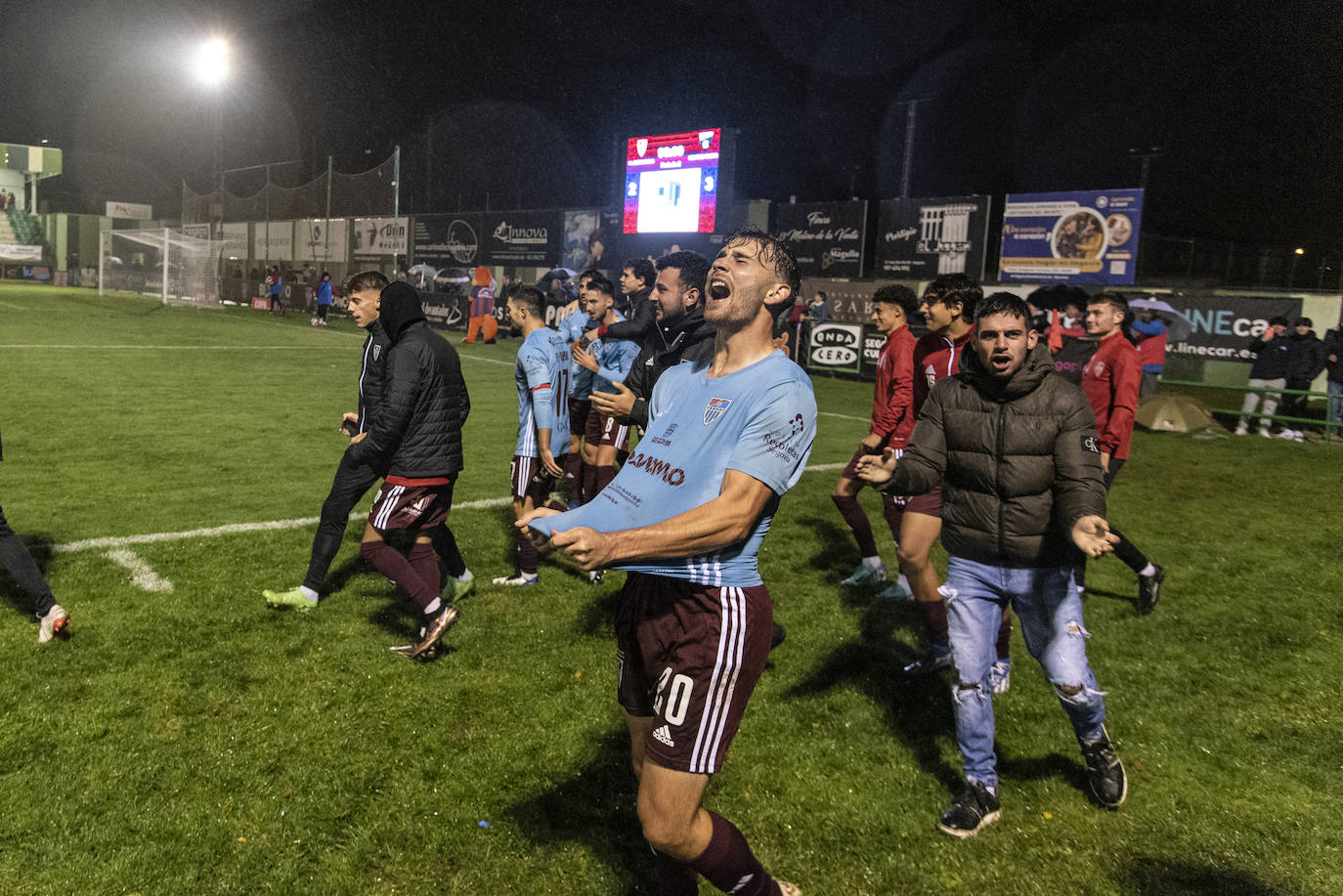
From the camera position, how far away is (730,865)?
2.86 m

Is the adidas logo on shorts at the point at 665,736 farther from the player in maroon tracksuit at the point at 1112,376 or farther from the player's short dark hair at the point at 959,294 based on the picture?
the player in maroon tracksuit at the point at 1112,376

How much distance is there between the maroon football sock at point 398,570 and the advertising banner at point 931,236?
80.2 feet

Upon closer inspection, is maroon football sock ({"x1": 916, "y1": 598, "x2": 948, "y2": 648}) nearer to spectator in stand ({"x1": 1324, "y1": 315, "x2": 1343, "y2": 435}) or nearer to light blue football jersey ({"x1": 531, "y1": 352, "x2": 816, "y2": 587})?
light blue football jersey ({"x1": 531, "y1": 352, "x2": 816, "y2": 587})

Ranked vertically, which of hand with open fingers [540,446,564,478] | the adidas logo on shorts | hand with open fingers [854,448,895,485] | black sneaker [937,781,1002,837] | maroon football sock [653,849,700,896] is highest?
hand with open fingers [854,448,895,485]

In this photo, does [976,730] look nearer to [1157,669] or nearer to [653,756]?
[653,756]

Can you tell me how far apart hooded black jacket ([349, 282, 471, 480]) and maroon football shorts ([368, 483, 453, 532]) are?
91 millimetres

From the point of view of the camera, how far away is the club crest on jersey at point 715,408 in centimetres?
272

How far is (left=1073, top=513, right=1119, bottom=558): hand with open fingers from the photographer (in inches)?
Result: 136

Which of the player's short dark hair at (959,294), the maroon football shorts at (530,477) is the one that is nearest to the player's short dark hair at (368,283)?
the maroon football shorts at (530,477)

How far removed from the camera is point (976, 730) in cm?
406

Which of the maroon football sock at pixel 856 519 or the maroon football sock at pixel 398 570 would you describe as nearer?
the maroon football sock at pixel 398 570

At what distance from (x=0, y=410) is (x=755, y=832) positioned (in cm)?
1335

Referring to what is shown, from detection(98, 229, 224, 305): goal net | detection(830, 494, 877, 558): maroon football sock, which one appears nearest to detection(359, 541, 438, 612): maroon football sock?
detection(830, 494, 877, 558): maroon football sock

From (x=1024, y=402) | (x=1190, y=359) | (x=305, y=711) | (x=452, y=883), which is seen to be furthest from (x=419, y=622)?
(x=1190, y=359)
